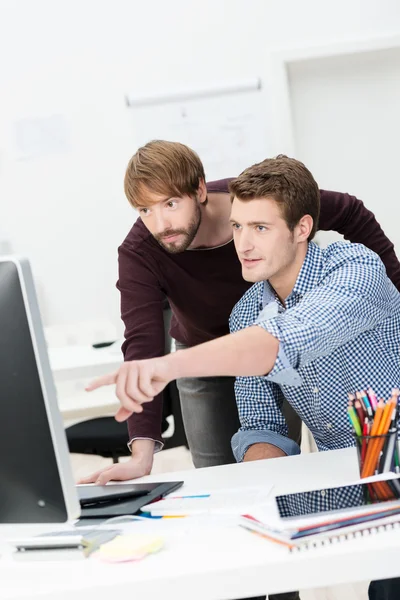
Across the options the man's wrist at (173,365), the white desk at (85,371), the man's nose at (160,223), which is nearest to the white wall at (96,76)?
the white desk at (85,371)

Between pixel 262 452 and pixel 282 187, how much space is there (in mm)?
519

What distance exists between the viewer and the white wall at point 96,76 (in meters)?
4.59

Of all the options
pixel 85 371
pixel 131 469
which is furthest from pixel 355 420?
pixel 85 371

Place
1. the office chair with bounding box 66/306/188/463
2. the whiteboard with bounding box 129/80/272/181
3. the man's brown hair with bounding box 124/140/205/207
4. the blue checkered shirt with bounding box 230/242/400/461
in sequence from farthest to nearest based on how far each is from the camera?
the whiteboard with bounding box 129/80/272/181 < the office chair with bounding box 66/306/188/463 < the man's brown hair with bounding box 124/140/205/207 < the blue checkered shirt with bounding box 230/242/400/461

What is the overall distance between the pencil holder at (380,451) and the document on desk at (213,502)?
0.54ft

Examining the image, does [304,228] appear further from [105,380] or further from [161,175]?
[105,380]

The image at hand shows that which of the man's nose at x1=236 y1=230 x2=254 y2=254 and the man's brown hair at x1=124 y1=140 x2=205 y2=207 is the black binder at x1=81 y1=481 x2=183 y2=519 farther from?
the man's brown hair at x1=124 y1=140 x2=205 y2=207

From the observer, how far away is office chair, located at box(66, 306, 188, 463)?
9.29 ft

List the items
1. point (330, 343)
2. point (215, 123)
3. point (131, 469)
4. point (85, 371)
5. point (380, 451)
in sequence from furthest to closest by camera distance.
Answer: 1. point (215, 123)
2. point (85, 371)
3. point (131, 469)
4. point (330, 343)
5. point (380, 451)

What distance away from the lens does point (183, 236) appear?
186 centimetres

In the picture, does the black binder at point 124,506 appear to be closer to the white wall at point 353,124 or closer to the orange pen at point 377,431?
the orange pen at point 377,431

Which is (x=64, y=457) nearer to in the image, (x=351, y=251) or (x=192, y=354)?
(x=192, y=354)

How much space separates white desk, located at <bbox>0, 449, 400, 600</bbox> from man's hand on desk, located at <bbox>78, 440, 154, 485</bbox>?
42 centimetres

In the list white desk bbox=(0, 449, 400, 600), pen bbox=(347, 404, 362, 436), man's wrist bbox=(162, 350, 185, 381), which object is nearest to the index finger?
man's wrist bbox=(162, 350, 185, 381)
